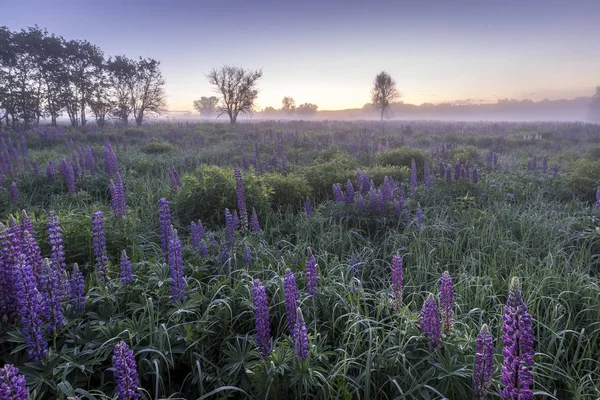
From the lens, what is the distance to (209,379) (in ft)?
7.85

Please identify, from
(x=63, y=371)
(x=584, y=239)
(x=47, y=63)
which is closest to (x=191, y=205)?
(x=63, y=371)

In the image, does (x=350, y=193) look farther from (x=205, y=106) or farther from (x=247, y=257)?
(x=205, y=106)

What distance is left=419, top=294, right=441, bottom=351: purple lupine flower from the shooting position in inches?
89.6

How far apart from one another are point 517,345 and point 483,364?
0.42m

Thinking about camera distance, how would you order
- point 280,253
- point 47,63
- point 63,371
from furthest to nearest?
1. point 47,63
2. point 280,253
3. point 63,371

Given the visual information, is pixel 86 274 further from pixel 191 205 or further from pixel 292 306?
pixel 292 306

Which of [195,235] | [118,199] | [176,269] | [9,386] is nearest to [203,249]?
[195,235]

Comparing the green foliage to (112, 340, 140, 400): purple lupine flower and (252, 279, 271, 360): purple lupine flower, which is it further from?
→ (112, 340, 140, 400): purple lupine flower

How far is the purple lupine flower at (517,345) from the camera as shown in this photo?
1543 mm

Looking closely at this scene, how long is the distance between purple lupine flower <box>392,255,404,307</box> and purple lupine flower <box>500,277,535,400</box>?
119cm

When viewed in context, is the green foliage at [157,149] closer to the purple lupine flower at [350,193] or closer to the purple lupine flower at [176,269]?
the purple lupine flower at [350,193]

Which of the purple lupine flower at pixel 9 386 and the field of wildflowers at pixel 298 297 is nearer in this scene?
the purple lupine flower at pixel 9 386

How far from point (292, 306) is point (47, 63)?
1530 inches

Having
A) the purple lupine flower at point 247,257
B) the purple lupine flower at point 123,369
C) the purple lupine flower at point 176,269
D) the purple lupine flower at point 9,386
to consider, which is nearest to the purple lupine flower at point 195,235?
the purple lupine flower at point 247,257
